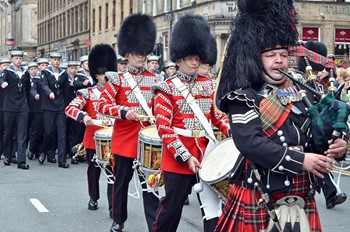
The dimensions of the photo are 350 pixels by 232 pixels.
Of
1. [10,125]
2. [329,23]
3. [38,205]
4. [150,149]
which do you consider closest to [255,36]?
[150,149]

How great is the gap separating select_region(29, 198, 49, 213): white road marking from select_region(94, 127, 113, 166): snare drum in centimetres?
125

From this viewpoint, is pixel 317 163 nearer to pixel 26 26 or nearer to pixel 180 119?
pixel 180 119

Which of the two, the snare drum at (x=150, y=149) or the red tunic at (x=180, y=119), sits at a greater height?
the red tunic at (x=180, y=119)

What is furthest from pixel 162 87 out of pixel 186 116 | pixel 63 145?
pixel 63 145

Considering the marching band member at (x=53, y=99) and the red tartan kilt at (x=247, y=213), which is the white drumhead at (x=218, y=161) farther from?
the marching band member at (x=53, y=99)

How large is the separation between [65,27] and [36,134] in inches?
2566

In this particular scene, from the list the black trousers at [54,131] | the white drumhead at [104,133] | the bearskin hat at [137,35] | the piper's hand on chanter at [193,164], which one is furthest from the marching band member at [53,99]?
Result: the piper's hand on chanter at [193,164]

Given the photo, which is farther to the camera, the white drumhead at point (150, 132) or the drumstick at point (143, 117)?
the drumstick at point (143, 117)

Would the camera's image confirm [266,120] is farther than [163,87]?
No

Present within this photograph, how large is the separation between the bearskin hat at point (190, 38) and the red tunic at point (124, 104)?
97 centimetres

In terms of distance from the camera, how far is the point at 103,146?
29.7ft

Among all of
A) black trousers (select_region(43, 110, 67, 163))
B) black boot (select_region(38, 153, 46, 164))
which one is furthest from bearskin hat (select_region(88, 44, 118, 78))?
black boot (select_region(38, 153, 46, 164))

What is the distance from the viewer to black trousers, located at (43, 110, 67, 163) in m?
14.9

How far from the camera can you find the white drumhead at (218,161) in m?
5.42
